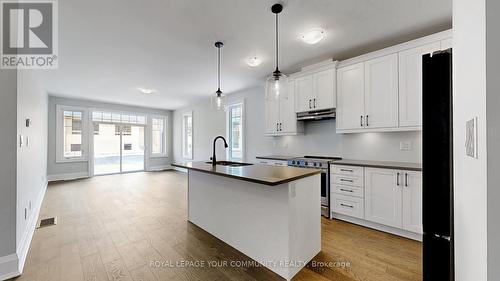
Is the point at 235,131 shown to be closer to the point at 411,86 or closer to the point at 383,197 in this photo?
the point at 383,197

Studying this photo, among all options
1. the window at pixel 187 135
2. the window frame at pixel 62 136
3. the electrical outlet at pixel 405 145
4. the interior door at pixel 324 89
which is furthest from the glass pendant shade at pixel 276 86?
the window frame at pixel 62 136

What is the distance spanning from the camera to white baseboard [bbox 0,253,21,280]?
1.92 metres

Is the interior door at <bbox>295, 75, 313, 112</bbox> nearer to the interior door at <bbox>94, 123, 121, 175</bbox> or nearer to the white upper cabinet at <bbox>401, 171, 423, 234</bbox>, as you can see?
the white upper cabinet at <bbox>401, 171, 423, 234</bbox>

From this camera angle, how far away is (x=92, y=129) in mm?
7172

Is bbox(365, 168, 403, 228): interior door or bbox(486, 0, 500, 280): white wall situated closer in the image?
bbox(486, 0, 500, 280): white wall

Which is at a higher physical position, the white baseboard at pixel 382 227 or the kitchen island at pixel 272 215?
the kitchen island at pixel 272 215

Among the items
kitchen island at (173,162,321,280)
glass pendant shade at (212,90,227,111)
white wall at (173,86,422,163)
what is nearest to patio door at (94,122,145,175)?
white wall at (173,86,422,163)

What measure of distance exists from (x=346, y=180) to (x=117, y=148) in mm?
8183

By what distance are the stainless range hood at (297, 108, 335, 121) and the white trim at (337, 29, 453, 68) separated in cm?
79

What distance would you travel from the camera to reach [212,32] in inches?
108

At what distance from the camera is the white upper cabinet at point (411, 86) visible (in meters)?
2.68

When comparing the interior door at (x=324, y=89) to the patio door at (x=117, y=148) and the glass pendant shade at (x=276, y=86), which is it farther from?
the patio door at (x=117, y=148)

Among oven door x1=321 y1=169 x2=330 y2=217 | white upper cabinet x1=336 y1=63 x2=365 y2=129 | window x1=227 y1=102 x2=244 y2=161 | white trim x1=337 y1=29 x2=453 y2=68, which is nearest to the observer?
white trim x1=337 y1=29 x2=453 y2=68

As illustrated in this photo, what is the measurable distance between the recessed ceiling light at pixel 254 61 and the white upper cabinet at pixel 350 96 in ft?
4.60
